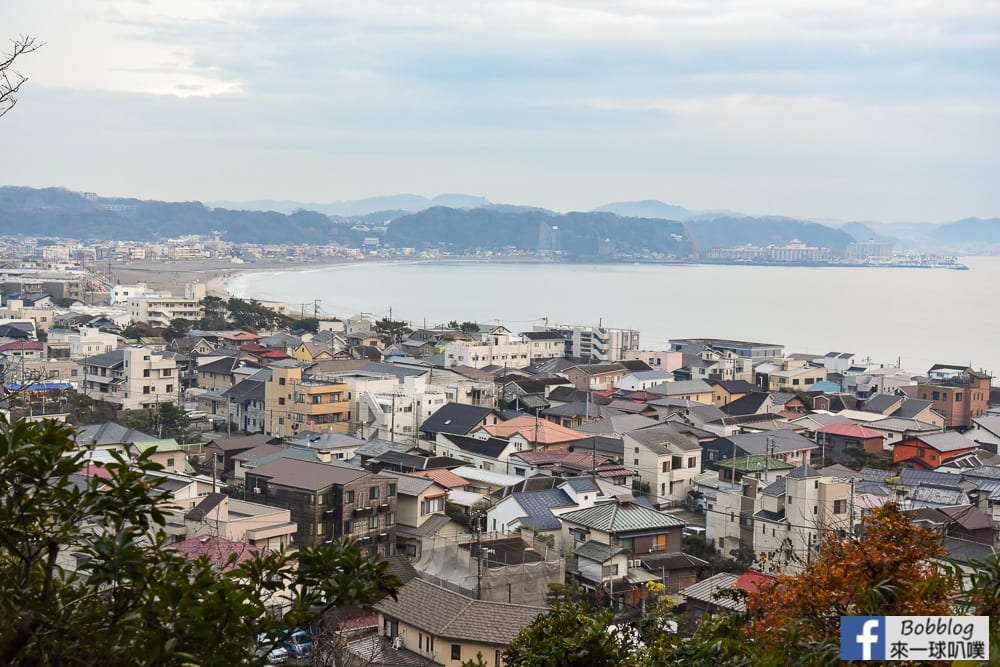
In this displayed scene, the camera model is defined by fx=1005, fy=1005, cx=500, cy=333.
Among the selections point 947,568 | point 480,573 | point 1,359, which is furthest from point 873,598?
point 1,359

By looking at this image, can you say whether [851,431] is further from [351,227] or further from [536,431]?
[351,227]

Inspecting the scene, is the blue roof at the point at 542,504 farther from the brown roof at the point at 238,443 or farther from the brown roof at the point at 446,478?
the brown roof at the point at 238,443

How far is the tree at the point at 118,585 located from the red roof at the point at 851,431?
10.2 m

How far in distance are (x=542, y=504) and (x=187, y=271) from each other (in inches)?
1678

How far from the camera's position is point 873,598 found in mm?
1721

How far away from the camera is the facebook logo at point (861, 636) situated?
5.20 feet

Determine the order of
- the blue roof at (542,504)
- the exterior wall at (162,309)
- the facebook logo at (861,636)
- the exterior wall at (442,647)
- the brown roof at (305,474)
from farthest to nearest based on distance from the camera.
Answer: the exterior wall at (162,309), the blue roof at (542,504), the brown roof at (305,474), the exterior wall at (442,647), the facebook logo at (861,636)

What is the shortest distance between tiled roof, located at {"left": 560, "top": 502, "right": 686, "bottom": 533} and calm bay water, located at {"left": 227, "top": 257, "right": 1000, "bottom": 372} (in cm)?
1641

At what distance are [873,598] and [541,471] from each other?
7.09m

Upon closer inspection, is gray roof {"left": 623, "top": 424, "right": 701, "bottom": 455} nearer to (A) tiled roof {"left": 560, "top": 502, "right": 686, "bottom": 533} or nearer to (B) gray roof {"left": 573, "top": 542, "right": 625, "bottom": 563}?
(A) tiled roof {"left": 560, "top": 502, "right": 686, "bottom": 533}

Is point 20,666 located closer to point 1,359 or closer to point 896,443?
point 896,443

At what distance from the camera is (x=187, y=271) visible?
46875 millimetres

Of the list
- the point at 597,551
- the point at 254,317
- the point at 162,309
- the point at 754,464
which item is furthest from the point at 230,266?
the point at 597,551

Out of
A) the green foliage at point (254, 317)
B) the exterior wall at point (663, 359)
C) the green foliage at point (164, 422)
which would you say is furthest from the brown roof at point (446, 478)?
the green foliage at point (254, 317)
